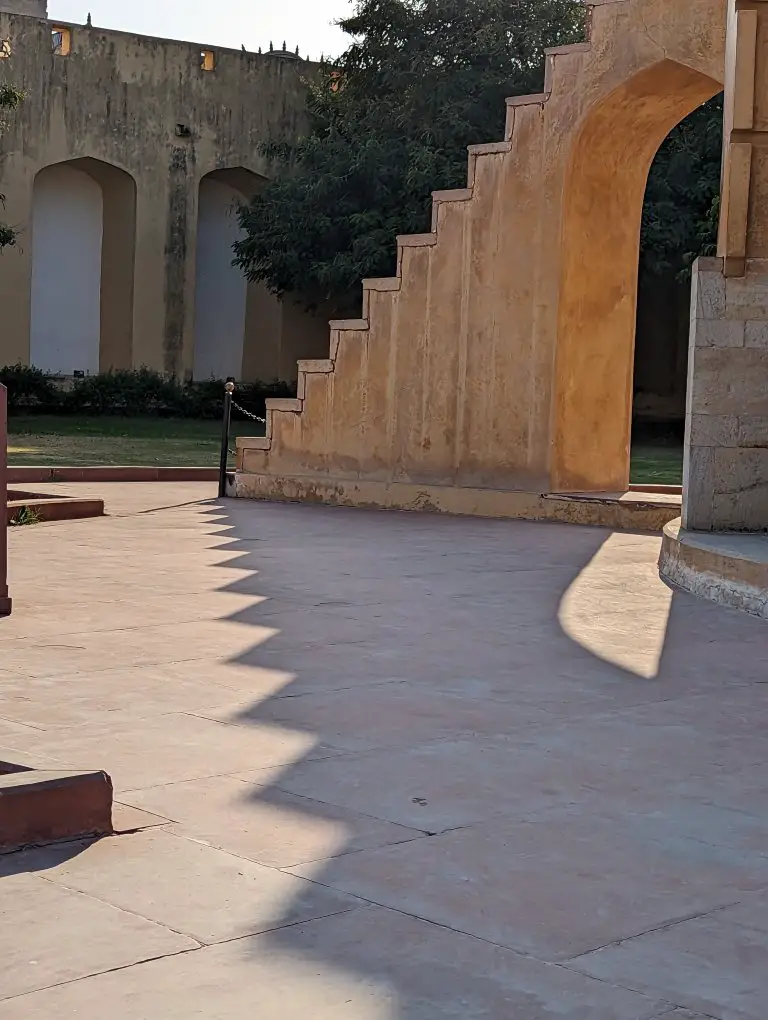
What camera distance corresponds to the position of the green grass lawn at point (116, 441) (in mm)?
20688

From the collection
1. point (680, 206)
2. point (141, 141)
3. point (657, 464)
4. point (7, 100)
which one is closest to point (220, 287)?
point (141, 141)

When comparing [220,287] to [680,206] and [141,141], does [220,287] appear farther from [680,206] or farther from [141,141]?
[680,206]

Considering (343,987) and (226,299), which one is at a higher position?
(226,299)

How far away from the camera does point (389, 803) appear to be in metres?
4.17

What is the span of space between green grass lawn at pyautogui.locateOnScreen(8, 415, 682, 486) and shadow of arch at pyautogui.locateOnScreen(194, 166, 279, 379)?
2635mm

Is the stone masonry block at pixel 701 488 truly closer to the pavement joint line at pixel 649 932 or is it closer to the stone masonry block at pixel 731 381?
the stone masonry block at pixel 731 381

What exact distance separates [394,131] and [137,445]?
842 cm

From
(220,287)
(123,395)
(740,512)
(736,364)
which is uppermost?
(220,287)

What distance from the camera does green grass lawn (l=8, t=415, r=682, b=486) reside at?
67.6ft

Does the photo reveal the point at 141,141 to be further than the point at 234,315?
No

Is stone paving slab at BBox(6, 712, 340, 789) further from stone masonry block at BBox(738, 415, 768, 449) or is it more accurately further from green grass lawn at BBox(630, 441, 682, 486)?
green grass lawn at BBox(630, 441, 682, 486)

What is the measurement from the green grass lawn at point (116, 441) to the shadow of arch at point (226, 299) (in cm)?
Result: 274

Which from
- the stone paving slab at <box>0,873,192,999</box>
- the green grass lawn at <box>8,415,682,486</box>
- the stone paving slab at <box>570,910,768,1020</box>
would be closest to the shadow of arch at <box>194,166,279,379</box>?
the green grass lawn at <box>8,415,682,486</box>

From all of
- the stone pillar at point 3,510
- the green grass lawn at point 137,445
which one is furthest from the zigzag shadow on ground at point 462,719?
the green grass lawn at point 137,445
